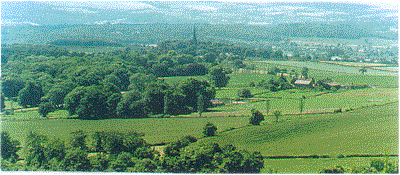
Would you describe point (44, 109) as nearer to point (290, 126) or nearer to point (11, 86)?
point (11, 86)

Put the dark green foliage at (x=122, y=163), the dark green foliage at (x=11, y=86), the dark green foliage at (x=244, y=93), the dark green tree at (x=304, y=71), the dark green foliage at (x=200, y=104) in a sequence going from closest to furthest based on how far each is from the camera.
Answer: the dark green foliage at (x=122, y=163) → the dark green foliage at (x=200, y=104) → the dark green foliage at (x=11, y=86) → the dark green foliage at (x=244, y=93) → the dark green tree at (x=304, y=71)

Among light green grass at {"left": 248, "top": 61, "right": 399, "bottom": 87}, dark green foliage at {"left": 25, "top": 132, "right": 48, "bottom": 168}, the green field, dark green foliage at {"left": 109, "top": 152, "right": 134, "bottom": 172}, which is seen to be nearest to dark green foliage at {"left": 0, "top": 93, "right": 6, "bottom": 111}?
dark green foliage at {"left": 25, "top": 132, "right": 48, "bottom": 168}

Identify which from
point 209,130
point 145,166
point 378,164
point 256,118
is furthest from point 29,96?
point 378,164

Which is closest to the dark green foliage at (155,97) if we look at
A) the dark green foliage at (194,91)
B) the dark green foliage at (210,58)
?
the dark green foliage at (194,91)

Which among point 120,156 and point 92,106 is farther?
point 92,106

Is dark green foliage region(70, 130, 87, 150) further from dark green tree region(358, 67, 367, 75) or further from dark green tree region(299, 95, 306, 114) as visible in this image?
dark green tree region(358, 67, 367, 75)

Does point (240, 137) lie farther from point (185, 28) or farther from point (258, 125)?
point (185, 28)

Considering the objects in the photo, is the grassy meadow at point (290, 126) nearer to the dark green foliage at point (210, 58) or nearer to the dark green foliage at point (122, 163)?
the dark green foliage at point (122, 163)
